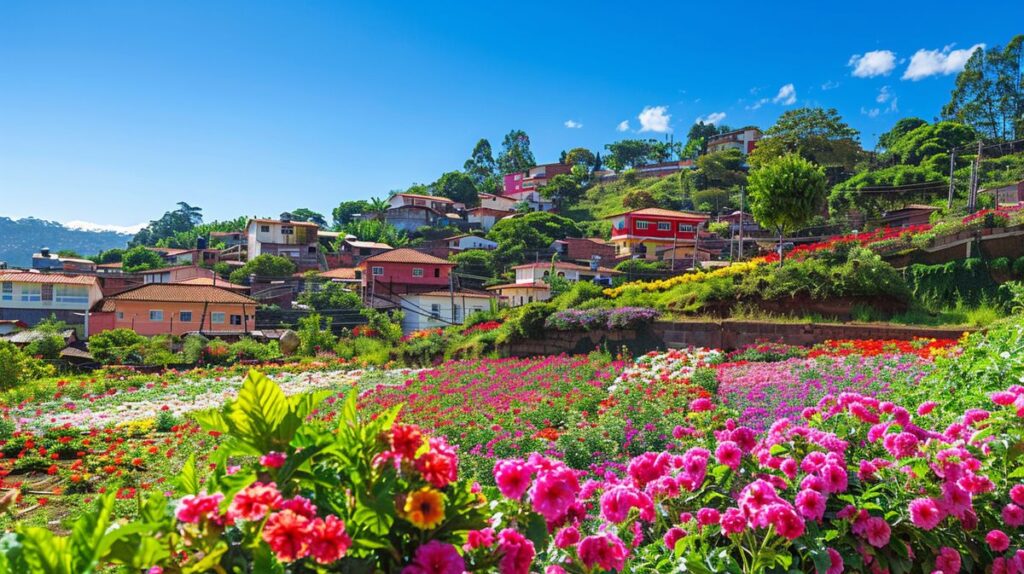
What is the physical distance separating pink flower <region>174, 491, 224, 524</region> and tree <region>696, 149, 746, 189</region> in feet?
253

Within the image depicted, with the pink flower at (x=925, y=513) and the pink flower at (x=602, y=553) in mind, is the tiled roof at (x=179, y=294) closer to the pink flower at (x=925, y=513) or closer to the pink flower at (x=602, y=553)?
A: the pink flower at (x=602, y=553)

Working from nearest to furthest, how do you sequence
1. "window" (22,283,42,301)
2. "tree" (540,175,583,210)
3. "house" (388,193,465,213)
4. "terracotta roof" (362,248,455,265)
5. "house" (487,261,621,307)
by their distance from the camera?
"house" (487,261,621,307), "window" (22,283,42,301), "terracotta roof" (362,248,455,265), "house" (388,193,465,213), "tree" (540,175,583,210)

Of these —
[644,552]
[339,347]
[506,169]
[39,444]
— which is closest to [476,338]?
[339,347]

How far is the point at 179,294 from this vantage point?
36.0 m

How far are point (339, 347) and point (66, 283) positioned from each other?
29.5 metres

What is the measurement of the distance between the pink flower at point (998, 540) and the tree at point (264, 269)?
5692cm

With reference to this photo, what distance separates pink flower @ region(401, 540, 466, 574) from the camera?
1786 mm

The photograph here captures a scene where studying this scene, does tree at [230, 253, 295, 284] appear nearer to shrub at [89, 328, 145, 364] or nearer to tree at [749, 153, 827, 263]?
shrub at [89, 328, 145, 364]

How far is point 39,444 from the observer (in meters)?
8.66

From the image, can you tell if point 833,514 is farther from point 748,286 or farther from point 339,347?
point 339,347

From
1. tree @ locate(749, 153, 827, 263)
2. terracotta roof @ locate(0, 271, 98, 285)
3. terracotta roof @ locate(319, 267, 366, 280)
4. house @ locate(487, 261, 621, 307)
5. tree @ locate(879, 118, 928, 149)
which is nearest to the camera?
tree @ locate(749, 153, 827, 263)

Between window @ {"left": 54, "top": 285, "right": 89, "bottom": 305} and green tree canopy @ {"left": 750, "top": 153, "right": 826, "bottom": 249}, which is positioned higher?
green tree canopy @ {"left": 750, "top": 153, "right": 826, "bottom": 249}

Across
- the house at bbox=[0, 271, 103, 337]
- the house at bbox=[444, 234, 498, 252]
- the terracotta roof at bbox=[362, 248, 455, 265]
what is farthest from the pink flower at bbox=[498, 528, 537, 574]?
the house at bbox=[444, 234, 498, 252]

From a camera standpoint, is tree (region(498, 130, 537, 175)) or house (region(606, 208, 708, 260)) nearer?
house (region(606, 208, 708, 260))
